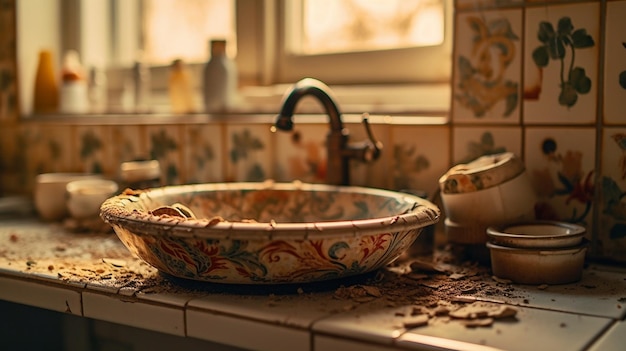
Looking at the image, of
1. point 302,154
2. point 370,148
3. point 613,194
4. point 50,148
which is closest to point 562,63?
point 613,194

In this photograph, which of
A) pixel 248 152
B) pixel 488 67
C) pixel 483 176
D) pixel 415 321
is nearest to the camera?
pixel 415 321

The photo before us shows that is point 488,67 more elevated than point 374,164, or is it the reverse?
point 488,67

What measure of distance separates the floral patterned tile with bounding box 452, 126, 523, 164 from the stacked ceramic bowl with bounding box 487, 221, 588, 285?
0.71ft

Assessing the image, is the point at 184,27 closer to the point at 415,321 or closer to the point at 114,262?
the point at 114,262

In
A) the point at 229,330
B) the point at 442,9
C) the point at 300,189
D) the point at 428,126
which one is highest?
the point at 442,9

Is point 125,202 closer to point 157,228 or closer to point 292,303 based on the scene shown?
point 157,228

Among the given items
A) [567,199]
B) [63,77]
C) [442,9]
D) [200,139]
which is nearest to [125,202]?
[200,139]

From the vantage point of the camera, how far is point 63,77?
1820 millimetres

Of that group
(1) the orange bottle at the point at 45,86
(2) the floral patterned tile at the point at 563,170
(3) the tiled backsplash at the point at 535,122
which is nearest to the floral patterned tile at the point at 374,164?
(3) the tiled backsplash at the point at 535,122

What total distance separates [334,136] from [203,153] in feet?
1.22

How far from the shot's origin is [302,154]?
4.45ft

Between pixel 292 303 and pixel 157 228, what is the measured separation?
0.17m

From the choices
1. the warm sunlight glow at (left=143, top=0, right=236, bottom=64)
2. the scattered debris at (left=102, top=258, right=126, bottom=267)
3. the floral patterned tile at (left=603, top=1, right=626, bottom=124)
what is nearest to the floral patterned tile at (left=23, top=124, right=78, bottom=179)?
the warm sunlight glow at (left=143, top=0, right=236, bottom=64)

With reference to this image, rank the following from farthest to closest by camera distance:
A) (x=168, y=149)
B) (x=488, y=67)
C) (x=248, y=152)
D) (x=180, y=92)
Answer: (x=180, y=92)
(x=168, y=149)
(x=248, y=152)
(x=488, y=67)
